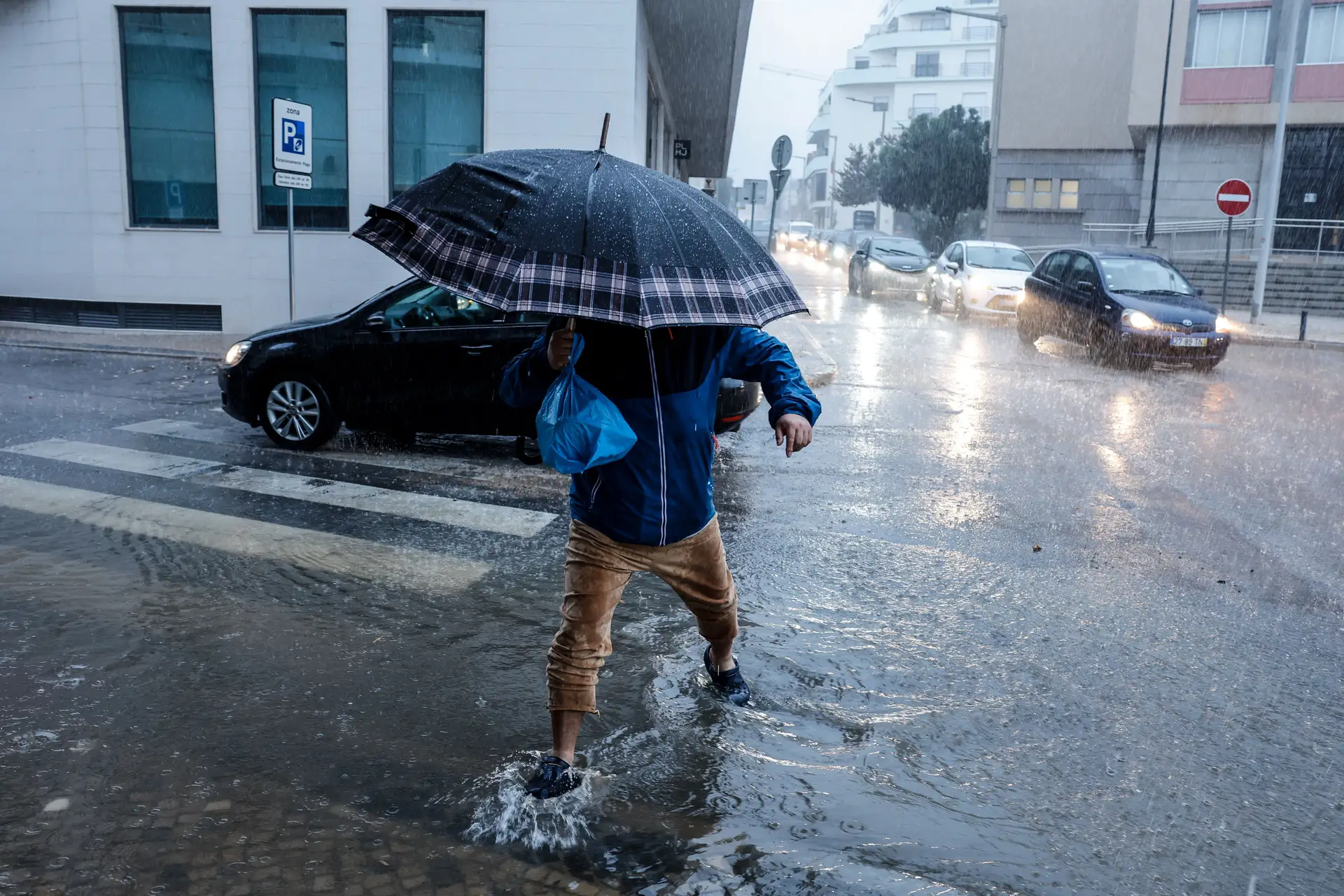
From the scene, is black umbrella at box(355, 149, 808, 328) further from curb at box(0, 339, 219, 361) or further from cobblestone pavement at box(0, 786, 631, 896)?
curb at box(0, 339, 219, 361)

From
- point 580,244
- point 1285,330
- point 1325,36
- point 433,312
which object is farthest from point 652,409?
point 1325,36

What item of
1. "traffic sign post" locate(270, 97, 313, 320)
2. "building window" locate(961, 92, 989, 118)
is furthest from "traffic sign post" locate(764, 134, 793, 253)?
"building window" locate(961, 92, 989, 118)

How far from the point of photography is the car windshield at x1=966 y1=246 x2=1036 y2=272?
23.1 metres

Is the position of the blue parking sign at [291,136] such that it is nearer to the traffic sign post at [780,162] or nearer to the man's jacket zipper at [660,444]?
the traffic sign post at [780,162]

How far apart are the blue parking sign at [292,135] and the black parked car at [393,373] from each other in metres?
4.62

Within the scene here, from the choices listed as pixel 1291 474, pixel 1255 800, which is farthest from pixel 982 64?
pixel 1255 800

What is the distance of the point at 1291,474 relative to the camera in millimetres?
8492

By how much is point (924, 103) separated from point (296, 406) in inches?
3645

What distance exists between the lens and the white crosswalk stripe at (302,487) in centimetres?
662

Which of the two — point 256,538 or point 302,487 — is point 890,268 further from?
point 256,538

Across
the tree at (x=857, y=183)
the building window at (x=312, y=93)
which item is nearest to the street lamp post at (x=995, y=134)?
the tree at (x=857, y=183)

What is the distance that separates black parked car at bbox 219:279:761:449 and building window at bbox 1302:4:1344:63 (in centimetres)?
3447

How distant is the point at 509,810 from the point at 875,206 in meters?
81.8

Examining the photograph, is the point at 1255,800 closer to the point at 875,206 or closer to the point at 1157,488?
the point at 1157,488
